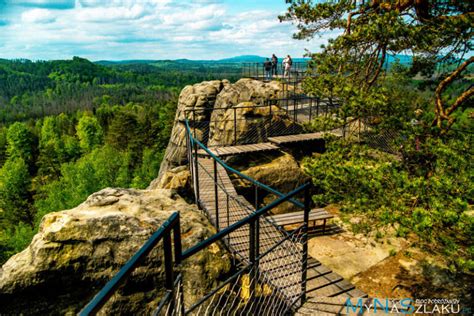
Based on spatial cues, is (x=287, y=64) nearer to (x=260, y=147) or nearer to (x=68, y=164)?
(x=260, y=147)

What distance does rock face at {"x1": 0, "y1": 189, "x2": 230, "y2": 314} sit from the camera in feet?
13.2

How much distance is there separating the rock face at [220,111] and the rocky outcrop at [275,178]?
3007 millimetres

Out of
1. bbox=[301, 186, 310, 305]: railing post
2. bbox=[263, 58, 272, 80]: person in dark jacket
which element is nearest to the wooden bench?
bbox=[301, 186, 310, 305]: railing post

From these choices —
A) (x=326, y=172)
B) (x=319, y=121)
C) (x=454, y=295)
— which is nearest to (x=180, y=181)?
(x=319, y=121)

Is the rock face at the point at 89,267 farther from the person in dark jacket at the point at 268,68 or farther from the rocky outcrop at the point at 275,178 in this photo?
the person in dark jacket at the point at 268,68

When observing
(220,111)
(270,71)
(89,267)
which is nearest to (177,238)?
(89,267)

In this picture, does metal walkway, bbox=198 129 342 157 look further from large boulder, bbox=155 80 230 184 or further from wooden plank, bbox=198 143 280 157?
large boulder, bbox=155 80 230 184

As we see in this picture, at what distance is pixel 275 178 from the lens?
34.2 feet

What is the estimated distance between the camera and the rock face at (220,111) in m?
13.8

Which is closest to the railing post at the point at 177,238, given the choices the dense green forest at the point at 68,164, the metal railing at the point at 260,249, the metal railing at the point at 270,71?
the metal railing at the point at 260,249

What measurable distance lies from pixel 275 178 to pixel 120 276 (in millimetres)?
9351

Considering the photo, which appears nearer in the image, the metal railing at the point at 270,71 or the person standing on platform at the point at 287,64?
the person standing on platform at the point at 287,64

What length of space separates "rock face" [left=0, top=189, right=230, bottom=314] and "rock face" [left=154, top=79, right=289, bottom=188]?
864 cm

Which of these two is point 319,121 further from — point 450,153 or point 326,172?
point 450,153
